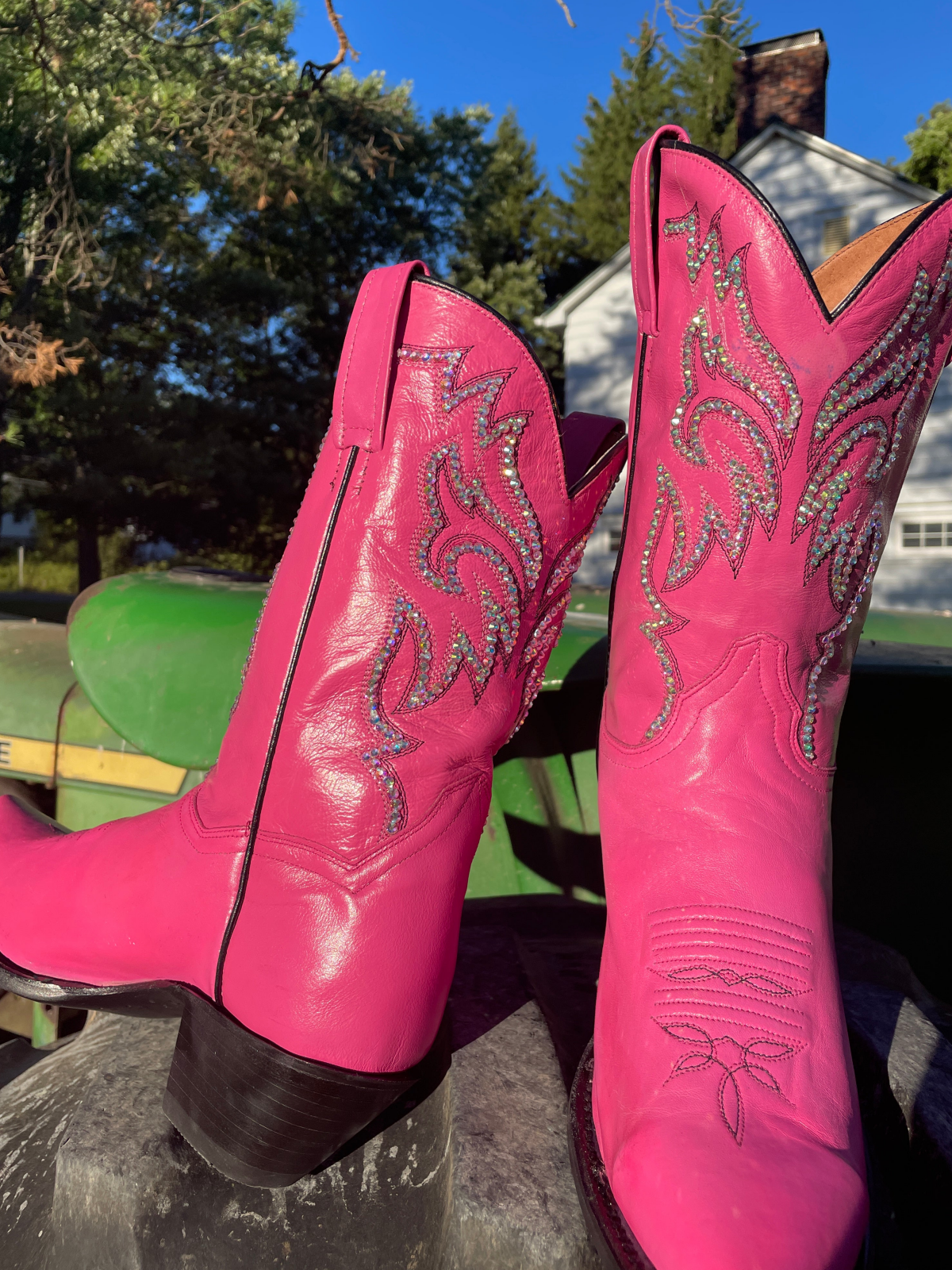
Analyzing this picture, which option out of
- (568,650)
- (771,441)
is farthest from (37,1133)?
(771,441)

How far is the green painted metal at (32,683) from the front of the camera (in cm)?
188

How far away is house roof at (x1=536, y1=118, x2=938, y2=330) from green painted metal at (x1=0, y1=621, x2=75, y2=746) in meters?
9.40

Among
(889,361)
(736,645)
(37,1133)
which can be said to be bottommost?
(37,1133)

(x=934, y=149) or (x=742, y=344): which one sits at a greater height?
(x=934, y=149)

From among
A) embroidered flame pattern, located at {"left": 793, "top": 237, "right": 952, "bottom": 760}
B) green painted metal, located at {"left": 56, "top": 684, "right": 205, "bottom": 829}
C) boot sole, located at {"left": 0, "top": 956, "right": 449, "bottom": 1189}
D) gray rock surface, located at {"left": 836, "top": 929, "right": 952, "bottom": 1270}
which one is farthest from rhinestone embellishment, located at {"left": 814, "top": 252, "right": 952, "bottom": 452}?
green painted metal, located at {"left": 56, "top": 684, "right": 205, "bottom": 829}

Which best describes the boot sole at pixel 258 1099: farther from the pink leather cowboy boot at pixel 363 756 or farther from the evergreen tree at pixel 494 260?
the evergreen tree at pixel 494 260

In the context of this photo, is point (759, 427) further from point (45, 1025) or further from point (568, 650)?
point (45, 1025)

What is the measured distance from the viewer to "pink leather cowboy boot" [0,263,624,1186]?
82 cm

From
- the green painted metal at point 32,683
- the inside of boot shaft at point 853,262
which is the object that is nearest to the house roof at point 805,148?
the green painted metal at point 32,683

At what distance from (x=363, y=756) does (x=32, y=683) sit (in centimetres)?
142

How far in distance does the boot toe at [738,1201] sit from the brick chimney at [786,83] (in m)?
12.8

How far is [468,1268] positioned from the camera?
0.75 m

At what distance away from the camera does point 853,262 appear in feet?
3.14

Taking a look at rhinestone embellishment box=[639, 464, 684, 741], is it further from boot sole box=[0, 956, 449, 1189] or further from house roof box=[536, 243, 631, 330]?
house roof box=[536, 243, 631, 330]
